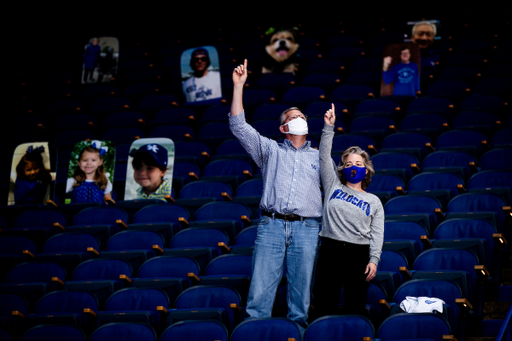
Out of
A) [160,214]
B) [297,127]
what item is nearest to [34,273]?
[160,214]

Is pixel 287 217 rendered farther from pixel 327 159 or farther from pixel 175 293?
pixel 175 293

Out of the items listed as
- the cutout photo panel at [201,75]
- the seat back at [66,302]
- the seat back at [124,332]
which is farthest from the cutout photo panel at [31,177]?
the seat back at [124,332]

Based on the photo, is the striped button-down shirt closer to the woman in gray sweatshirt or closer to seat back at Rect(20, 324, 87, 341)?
the woman in gray sweatshirt

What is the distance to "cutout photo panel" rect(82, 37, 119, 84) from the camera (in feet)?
24.7

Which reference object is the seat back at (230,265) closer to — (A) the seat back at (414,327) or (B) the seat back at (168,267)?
(B) the seat back at (168,267)

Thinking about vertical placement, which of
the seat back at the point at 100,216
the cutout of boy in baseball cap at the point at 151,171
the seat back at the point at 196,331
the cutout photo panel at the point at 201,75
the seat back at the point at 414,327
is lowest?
the seat back at the point at 196,331

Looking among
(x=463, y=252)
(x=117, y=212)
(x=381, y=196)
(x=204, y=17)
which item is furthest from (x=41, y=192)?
(x=204, y=17)

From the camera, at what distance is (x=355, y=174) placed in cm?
301

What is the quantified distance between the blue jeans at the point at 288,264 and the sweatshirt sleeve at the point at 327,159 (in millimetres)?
233

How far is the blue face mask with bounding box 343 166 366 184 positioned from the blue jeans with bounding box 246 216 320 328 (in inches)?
11.3

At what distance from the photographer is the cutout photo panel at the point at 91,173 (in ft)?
17.3

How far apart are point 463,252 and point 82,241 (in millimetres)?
2546

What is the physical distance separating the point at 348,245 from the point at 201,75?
4.02 meters

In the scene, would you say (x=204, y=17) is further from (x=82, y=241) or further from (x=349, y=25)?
(x=82, y=241)
